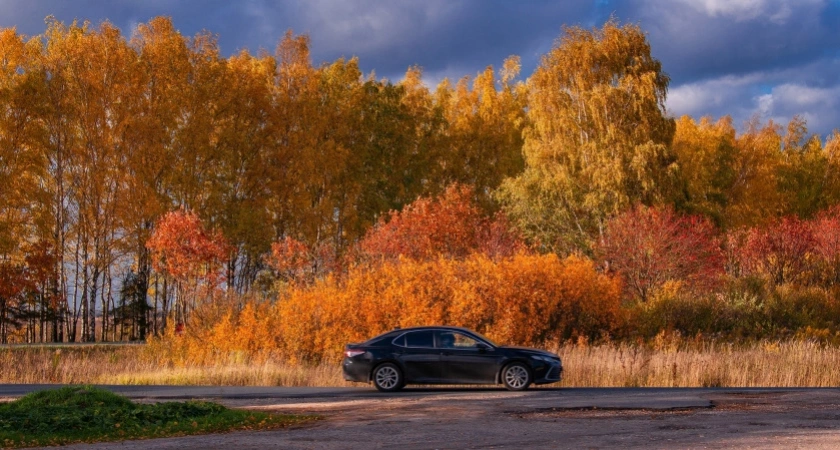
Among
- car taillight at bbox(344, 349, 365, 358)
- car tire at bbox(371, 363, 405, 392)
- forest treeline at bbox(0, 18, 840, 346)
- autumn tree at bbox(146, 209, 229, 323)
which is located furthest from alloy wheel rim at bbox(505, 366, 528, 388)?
Result: autumn tree at bbox(146, 209, 229, 323)

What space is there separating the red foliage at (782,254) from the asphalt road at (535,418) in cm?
2354

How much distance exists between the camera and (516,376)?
2138 cm

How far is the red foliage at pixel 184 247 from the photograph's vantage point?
141 feet

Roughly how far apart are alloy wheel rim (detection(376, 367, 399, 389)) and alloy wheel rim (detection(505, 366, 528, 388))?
2500mm

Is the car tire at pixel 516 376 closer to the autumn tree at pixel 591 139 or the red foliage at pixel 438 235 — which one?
the red foliage at pixel 438 235

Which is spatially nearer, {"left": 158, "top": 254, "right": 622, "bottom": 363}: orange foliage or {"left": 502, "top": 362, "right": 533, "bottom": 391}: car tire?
{"left": 502, "top": 362, "right": 533, "bottom": 391}: car tire

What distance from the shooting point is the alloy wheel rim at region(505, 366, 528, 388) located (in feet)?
70.0

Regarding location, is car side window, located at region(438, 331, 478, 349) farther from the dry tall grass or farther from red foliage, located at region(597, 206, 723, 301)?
red foliage, located at region(597, 206, 723, 301)

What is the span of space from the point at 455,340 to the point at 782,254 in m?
26.8

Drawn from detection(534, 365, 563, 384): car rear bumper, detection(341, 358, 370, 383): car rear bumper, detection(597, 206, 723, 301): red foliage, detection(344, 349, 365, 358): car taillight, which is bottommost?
detection(534, 365, 563, 384): car rear bumper

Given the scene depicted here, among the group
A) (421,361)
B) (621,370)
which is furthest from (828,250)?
(421,361)

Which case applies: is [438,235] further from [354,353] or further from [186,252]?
[354,353]

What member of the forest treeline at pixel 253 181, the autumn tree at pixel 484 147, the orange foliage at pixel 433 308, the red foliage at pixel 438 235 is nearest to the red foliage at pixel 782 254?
the forest treeline at pixel 253 181

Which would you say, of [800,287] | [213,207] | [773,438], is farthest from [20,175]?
[773,438]
